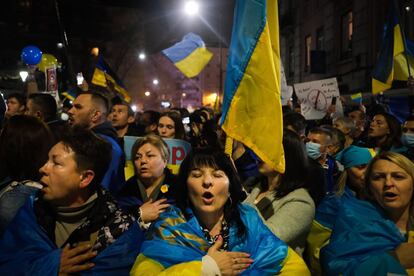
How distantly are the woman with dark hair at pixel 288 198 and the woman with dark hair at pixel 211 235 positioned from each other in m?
0.44

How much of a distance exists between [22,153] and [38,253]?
3.58 ft

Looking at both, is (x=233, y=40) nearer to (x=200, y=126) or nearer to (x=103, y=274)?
(x=103, y=274)

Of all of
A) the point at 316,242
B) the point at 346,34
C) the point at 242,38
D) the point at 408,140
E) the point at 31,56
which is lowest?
the point at 316,242

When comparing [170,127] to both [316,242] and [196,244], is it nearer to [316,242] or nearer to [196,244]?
[316,242]

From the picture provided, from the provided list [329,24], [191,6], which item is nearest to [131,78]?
[329,24]

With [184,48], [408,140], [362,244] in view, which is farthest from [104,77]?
[362,244]

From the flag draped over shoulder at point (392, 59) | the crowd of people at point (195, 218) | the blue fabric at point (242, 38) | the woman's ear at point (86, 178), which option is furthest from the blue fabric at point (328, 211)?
the flag draped over shoulder at point (392, 59)

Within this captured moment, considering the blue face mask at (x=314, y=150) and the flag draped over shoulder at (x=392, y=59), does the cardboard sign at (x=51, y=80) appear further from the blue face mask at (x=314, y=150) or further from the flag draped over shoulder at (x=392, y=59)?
the flag draped over shoulder at (x=392, y=59)

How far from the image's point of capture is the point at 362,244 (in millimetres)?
2514

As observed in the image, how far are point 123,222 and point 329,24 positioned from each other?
20988 mm

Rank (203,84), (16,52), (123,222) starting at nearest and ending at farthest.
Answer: (123,222), (16,52), (203,84)

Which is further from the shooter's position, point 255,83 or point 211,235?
point 255,83

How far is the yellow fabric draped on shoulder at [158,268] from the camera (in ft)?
7.38

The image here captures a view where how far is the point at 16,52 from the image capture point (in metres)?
28.1
